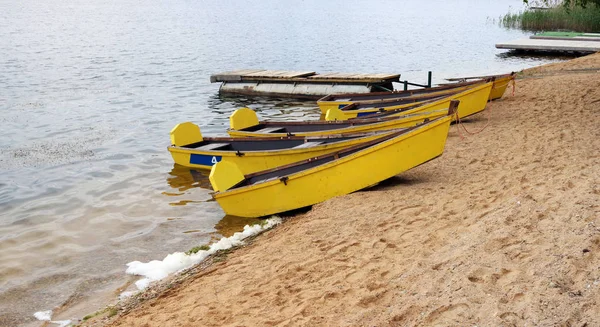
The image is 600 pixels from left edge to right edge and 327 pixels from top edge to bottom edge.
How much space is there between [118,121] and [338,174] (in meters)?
13.1

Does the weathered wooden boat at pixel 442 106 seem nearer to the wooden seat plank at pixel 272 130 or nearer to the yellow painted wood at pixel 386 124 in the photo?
the yellow painted wood at pixel 386 124

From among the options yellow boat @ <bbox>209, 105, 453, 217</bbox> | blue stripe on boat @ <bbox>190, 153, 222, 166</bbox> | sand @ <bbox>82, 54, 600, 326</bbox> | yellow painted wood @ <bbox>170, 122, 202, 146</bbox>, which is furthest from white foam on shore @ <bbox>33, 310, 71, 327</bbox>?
yellow painted wood @ <bbox>170, 122, 202, 146</bbox>

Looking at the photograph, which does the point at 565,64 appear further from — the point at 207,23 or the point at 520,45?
the point at 207,23

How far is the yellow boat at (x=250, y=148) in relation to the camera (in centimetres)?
1156

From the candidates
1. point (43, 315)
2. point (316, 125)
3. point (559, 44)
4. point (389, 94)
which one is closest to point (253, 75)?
point (389, 94)

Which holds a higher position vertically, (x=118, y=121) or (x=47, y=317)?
(x=118, y=121)

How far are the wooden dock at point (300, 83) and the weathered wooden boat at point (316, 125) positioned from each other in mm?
7820

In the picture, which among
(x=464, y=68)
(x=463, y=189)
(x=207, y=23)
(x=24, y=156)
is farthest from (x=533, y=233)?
(x=207, y=23)

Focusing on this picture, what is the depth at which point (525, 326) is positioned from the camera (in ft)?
15.4

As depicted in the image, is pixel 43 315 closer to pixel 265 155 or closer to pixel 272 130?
pixel 265 155

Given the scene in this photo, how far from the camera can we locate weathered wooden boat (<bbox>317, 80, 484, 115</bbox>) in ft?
53.1

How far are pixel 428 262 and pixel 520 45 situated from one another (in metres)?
31.6

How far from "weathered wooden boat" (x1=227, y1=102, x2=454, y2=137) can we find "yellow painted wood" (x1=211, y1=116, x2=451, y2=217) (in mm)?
2475

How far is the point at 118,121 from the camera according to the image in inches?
829
